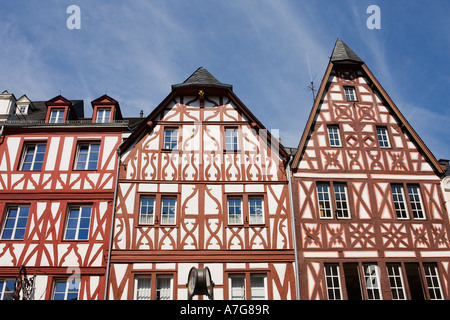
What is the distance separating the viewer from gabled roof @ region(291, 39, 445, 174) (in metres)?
16.5

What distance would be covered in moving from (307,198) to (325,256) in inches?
87.6

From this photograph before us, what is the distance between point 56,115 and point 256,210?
956cm

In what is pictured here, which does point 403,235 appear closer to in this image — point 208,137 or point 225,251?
point 225,251

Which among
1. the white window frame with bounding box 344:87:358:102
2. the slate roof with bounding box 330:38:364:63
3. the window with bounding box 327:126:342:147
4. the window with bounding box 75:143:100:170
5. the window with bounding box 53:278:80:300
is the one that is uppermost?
the slate roof with bounding box 330:38:364:63

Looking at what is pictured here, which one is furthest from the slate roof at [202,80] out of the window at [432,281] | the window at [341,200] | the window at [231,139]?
the window at [432,281]

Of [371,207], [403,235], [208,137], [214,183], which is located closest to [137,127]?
[208,137]

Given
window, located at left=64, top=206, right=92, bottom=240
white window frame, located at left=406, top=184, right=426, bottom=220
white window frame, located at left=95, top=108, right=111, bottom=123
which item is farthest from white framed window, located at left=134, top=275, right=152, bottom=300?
white window frame, located at left=406, top=184, right=426, bottom=220

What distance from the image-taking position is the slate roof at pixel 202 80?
1773cm

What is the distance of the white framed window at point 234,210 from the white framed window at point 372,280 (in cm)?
472

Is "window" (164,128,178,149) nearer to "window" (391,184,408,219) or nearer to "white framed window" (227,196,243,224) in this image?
"white framed window" (227,196,243,224)

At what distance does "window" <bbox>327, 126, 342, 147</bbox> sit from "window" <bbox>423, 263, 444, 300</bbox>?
547 centimetres

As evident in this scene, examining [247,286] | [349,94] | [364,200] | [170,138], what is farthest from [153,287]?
[349,94]

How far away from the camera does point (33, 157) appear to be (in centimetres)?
1683

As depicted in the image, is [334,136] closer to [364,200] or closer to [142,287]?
[364,200]
